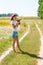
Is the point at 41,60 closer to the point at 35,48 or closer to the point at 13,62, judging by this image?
the point at 13,62

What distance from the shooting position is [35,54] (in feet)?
42.6

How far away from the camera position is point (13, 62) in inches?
440

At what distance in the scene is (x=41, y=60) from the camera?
1151 centimetres

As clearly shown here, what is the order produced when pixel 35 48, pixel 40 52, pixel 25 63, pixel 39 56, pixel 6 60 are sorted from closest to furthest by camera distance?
1. pixel 25 63
2. pixel 6 60
3. pixel 39 56
4. pixel 40 52
5. pixel 35 48

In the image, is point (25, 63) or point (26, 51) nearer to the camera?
point (25, 63)

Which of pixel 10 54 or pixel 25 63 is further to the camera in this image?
pixel 10 54

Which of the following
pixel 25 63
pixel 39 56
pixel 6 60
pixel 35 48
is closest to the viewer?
pixel 25 63

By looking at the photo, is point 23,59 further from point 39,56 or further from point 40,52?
point 40,52

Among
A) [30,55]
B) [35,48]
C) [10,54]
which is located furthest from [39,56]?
[35,48]

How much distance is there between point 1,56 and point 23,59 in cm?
143

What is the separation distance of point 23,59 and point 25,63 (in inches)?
30.1

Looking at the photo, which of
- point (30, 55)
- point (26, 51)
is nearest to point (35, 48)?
point (26, 51)

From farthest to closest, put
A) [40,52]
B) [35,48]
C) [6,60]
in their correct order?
[35,48] < [40,52] < [6,60]

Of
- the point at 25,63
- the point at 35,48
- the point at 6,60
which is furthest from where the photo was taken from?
the point at 35,48
